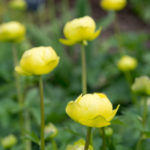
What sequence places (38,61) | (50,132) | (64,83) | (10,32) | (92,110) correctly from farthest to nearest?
(64,83), (10,32), (50,132), (38,61), (92,110)

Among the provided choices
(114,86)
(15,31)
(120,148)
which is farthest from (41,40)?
(120,148)

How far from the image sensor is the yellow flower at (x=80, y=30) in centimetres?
85

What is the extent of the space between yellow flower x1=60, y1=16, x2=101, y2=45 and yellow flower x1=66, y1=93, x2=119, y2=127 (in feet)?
1.05

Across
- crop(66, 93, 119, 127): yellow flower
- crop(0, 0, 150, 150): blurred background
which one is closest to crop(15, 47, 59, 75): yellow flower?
crop(66, 93, 119, 127): yellow flower

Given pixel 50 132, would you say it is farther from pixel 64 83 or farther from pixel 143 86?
pixel 64 83

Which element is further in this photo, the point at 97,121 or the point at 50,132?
the point at 50,132

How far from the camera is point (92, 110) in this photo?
560mm

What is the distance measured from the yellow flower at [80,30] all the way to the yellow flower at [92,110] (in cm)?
32

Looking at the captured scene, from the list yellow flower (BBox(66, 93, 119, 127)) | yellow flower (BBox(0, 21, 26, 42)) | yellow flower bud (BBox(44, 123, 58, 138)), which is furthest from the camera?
yellow flower (BBox(0, 21, 26, 42))

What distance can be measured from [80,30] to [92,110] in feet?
1.17

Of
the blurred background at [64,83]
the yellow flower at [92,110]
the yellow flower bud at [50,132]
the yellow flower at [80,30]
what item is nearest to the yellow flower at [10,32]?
the blurred background at [64,83]

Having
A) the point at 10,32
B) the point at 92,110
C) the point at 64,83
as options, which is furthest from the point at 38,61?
the point at 64,83

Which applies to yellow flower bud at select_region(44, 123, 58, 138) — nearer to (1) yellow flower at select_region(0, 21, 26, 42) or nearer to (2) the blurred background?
(2) the blurred background

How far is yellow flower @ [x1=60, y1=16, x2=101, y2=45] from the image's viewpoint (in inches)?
33.6
